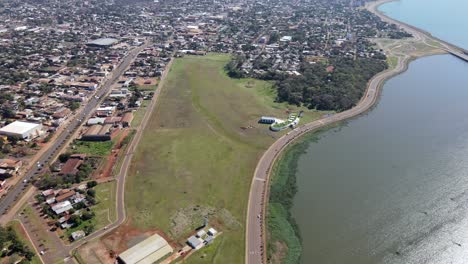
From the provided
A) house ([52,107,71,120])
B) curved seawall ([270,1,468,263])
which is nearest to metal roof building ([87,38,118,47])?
house ([52,107,71,120])

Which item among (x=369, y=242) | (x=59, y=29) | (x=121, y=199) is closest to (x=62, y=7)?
(x=59, y=29)

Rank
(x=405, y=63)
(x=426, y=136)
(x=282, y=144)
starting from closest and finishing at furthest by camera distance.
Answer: (x=282, y=144) < (x=426, y=136) < (x=405, y=63)

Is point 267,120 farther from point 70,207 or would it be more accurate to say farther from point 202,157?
point 70,207

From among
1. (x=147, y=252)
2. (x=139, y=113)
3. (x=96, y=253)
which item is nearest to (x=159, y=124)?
(x=139, y=113)

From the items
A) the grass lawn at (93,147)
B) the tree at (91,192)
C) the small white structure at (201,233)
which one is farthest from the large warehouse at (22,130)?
the small white structure at (201,233)

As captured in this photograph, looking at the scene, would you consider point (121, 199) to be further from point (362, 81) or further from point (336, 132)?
point (362, 81)

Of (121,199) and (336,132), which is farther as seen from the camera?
(336,132)

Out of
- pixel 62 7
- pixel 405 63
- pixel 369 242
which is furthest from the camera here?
pixel 62 7
